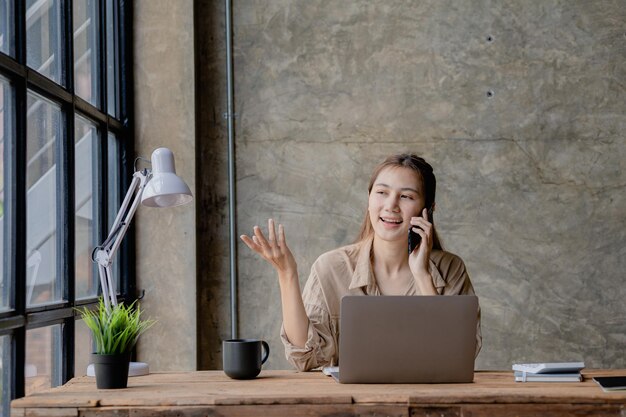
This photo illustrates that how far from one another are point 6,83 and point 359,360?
1.56 metres

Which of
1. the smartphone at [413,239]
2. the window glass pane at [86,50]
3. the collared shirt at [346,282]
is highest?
the window glass pane at [86,50]

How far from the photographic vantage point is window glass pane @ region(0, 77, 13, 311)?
2873 millimetres

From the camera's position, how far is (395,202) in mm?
3223

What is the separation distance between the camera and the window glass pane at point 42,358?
314 cm

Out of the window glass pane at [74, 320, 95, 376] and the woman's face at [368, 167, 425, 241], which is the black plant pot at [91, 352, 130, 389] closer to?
the woman's face at [368, 167, 425, 241]

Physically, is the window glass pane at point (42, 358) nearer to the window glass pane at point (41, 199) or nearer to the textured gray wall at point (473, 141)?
the window glass pane at point (41, 199)

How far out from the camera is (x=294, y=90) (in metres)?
5.00

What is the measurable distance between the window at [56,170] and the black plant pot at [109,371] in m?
0.57

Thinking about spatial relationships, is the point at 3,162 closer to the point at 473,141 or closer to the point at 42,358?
the point at 42,358

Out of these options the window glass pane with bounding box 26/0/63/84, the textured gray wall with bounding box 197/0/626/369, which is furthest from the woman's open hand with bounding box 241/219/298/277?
the textured gray wall with bounding box 197/0/626/369

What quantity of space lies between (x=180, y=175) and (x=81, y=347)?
1.24 m

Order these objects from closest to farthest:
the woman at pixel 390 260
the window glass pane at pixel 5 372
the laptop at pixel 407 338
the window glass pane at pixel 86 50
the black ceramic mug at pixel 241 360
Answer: the laptop at pixel 407 338 → the black ceramic mug at pixel 241 360 → the window glass pane at pixel 5 372 → the woman at pixel 390 260 → the window glass pane at pixel 86 50

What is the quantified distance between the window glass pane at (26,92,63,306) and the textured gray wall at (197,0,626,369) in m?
1.58

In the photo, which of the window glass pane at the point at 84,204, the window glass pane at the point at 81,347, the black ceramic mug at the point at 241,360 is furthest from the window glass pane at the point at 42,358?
the black ceramic mug at the point at 241,360
